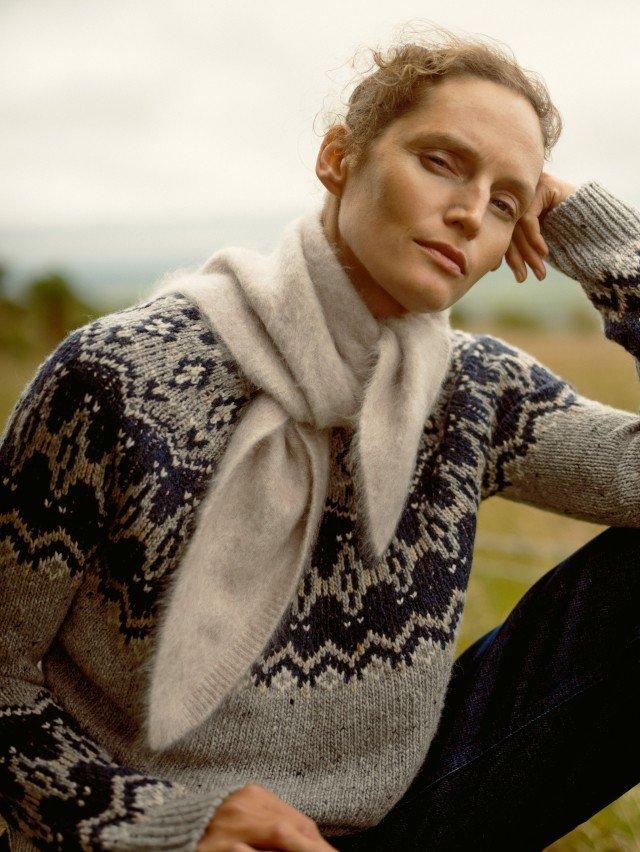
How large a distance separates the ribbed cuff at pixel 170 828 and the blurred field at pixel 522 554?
1.94 ft

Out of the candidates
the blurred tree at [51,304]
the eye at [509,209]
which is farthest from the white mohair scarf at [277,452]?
the blurred tree at [51,304]

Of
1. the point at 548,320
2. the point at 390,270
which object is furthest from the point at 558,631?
the point at 548,320

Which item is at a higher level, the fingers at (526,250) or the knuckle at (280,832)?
the fingers at (526,250)

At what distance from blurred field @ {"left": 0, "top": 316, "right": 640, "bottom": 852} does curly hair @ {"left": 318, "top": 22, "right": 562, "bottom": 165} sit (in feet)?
1.54

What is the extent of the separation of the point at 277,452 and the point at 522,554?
269 cm

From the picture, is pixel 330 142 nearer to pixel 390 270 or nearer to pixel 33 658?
pixel 390 270

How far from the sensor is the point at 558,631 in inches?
49.3

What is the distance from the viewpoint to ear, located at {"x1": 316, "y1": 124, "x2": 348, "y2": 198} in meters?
1.21

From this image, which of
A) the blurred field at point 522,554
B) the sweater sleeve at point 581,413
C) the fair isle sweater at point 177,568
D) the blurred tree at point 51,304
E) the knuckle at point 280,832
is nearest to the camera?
the knuckle at point 280,832

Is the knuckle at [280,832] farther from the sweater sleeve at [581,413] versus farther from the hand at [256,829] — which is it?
the sweater sleeve at [581,413]

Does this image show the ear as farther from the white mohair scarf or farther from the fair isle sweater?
the fair isle sweater

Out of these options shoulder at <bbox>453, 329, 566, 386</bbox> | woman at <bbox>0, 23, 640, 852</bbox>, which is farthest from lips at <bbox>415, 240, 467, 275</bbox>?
shoulder at <bbox>453, 329, 566, 386</bbox>

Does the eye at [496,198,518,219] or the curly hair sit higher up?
the curly hair

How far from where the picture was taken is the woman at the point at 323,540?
1.04 meters
